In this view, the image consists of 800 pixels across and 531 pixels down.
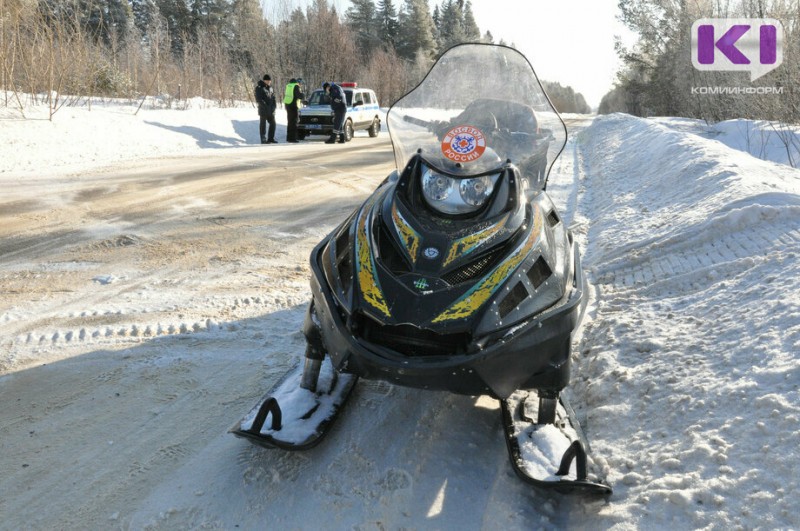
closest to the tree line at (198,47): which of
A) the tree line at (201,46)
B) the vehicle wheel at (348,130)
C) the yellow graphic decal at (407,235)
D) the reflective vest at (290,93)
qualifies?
the tree line at (201,46)

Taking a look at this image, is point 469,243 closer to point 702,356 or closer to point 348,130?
point 702,356

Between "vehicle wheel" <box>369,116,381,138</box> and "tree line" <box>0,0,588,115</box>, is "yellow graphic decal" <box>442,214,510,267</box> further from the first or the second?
"vehicle wheel" <box>369,116,381,138</box>

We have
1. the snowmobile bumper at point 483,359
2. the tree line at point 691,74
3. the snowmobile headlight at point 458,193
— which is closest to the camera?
the snowmobile bumper at point 483,359

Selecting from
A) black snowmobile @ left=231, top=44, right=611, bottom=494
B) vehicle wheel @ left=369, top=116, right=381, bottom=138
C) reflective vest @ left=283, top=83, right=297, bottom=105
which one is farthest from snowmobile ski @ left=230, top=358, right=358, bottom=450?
vehicle wheel @ left=369, top=116, right=381, bottom=138

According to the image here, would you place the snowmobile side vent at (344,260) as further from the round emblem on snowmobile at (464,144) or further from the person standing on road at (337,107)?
the person standing on road at (337,107)

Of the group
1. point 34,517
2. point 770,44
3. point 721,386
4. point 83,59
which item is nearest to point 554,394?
point 721,386

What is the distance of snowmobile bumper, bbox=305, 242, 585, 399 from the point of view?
233cm

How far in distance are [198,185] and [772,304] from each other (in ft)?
25.9

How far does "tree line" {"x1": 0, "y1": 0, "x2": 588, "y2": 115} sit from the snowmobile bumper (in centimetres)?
217

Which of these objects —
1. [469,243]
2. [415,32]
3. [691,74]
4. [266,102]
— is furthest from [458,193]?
[415,32]

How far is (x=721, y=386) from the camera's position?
2881 millimetres

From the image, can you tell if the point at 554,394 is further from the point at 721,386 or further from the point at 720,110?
the point at 720,110

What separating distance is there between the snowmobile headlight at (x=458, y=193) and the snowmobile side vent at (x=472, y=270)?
319 mm

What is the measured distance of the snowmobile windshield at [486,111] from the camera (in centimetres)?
351
